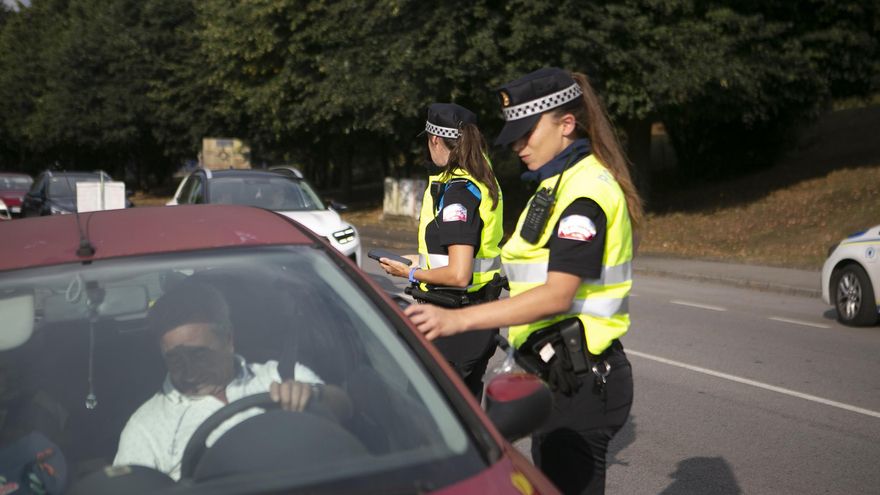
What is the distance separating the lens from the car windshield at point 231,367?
240 cm

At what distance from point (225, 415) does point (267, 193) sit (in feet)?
A: 36.6

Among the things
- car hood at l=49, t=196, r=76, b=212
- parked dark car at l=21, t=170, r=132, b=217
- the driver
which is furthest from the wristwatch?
parked dark car at l=21, t=170, r=132, b=217

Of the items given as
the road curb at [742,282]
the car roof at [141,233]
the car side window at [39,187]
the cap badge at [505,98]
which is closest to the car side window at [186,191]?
the road curb at [742,282]

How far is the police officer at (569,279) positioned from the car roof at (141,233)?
534mm

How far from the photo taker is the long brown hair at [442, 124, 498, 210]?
4.31 metres

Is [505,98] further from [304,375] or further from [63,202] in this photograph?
[63,202]

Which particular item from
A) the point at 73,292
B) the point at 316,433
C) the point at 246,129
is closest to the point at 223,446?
the point at 316,433

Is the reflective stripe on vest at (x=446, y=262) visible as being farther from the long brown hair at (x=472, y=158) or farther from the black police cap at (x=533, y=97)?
the black police cap at (x=533, y=97)

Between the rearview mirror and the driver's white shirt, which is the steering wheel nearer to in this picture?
the driver's white shirt

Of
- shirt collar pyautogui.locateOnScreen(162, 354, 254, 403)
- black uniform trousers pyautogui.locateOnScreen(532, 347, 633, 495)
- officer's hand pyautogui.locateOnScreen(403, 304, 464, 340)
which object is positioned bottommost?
black uniform trousers pyautogui.locateOnScreen(532, 347, 633, 495)

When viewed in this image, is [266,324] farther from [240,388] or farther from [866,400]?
[866,400]

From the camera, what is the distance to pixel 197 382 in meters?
2.76

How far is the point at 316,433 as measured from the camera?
8.17ft

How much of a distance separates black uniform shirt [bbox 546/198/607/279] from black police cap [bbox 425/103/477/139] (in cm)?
153
